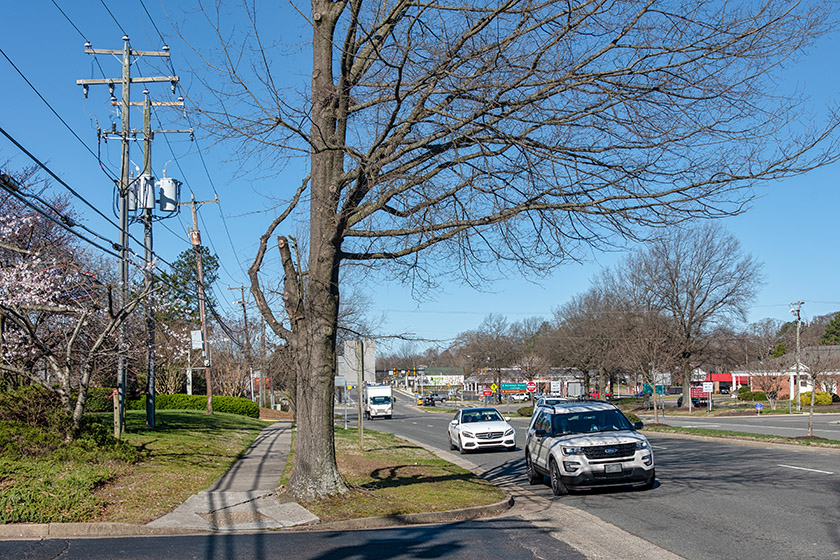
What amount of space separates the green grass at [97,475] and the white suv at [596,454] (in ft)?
21.1

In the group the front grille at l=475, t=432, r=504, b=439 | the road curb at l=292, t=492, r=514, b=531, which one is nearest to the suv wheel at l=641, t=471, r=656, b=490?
the road curb at l=292, t=492, r=514, b=531

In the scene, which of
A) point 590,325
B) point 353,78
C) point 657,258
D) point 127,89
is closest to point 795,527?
point 353,78

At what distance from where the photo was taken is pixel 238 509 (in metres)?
10.9

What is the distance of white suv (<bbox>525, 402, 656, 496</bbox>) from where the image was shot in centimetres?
1307

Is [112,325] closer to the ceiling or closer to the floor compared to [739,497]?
closer to the ceiling

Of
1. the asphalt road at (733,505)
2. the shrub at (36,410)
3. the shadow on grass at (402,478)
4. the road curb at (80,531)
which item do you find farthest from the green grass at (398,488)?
the shrub at (36,410)

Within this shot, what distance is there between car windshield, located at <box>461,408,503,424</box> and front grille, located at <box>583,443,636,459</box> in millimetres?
12944

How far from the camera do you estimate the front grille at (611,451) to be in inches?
514

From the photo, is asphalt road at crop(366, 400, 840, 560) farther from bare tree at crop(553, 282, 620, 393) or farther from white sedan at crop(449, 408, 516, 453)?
bare tree at crop(553, 282, 620, 393)

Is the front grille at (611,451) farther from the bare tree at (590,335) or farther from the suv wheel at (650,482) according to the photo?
the bare tree at (590,335)

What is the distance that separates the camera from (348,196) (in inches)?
437

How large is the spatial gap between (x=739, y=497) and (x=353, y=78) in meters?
9.23

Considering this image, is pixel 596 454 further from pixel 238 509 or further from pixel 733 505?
pixel 238 509

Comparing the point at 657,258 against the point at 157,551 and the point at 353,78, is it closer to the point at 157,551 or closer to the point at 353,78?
the point at 353,78
